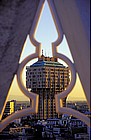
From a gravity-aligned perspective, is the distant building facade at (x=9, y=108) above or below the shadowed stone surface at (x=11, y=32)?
below

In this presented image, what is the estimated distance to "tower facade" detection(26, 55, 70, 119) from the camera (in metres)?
1.19

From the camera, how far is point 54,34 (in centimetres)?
121

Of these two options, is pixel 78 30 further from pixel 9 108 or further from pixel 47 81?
pixel 9 108

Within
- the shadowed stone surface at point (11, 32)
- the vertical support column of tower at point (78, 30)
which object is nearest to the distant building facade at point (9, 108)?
the shadowed stone surface at point (11, 32)

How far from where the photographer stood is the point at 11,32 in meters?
1.25

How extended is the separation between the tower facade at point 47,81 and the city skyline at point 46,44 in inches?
1.6

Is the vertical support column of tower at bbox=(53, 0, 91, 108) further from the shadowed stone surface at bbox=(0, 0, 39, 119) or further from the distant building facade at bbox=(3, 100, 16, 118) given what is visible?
the distant building facade at bbox=(3, 100, 16, 118)

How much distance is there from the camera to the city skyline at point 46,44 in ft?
3.87

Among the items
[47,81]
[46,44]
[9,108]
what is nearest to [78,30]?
[46,44]

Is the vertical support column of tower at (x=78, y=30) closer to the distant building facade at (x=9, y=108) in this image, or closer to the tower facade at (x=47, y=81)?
the tower facade at (x=47, y=81)
